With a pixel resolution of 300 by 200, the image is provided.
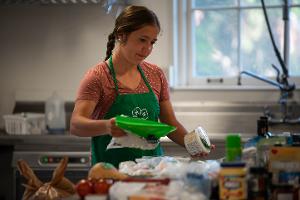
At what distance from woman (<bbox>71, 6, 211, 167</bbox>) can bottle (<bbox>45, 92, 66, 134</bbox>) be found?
141 cm

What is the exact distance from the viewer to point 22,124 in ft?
11.3

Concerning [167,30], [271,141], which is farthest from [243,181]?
[167,30]

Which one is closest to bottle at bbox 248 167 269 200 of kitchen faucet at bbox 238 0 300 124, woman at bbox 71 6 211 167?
woman at bbox 71 6 211 167

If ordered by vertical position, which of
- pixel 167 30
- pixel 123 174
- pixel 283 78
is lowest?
pixel 123 174

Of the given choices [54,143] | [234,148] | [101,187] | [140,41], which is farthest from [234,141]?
[54,143]

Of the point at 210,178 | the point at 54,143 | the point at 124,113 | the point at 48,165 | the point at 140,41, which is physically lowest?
the point at 48,165

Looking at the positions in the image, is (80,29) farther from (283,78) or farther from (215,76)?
(283,78)

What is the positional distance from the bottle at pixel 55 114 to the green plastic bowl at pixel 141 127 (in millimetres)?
1792

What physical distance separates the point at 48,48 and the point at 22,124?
616mm

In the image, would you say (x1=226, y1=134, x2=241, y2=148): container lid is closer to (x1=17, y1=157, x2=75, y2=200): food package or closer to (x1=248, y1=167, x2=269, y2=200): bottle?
(x1=248, y1=167, x2=269, y2=200): bottle

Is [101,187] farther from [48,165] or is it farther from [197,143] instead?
[48,165]

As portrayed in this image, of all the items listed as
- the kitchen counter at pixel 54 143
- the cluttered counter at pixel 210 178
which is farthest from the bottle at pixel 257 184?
the kitchen counter at pixel 54 143

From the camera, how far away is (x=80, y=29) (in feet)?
12.4

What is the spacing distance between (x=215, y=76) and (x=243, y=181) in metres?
2.41
